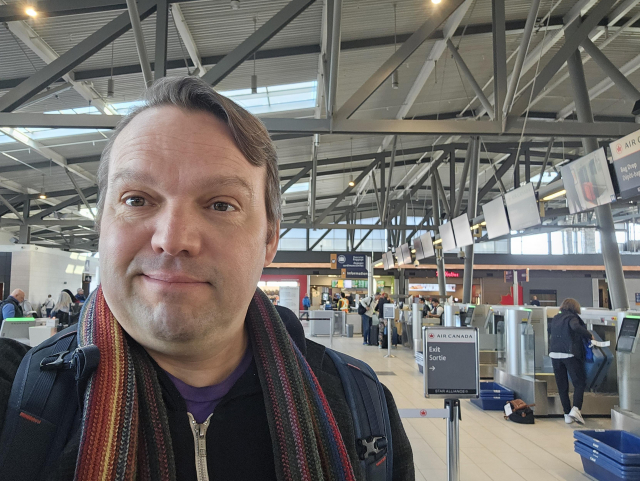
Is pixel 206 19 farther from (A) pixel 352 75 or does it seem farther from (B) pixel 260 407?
(B) pixel 260 407

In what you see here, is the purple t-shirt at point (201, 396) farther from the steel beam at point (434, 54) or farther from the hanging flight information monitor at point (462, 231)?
the hanging flight information monitor at point (462, 231)

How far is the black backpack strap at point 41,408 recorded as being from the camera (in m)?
0.67

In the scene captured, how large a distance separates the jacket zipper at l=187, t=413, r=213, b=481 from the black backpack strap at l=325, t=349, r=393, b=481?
29cm

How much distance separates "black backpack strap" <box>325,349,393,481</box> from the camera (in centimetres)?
97

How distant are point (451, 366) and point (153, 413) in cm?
332

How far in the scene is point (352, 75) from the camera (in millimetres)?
10258

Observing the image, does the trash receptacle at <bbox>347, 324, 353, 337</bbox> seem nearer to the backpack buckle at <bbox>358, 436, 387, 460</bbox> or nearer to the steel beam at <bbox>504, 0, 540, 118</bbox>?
the steel beam at <bbox>504, 0, 540, 118</bbox>

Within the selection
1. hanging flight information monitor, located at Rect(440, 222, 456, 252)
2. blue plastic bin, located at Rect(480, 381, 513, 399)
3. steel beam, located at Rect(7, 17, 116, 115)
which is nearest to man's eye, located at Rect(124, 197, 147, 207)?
steel beam, located at Rect(7, 17, 116, 115)

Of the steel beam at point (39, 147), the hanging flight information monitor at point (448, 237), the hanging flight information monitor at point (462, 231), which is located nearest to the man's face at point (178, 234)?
the hanging flight information monitor at point (462, 231)

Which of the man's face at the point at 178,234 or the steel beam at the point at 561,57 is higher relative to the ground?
the steel beam at the point at 561,57

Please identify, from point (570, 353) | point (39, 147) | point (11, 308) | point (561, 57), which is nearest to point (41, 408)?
point (561, 57)

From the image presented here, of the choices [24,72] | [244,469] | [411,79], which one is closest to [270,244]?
[244,469]

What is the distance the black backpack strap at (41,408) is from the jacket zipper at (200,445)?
193mm

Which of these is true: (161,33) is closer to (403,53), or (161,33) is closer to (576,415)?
(403,53)
